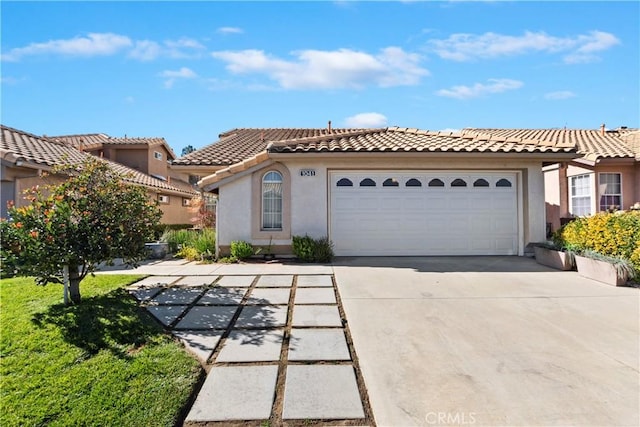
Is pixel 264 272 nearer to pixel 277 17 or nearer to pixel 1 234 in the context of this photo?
pixel 1 234

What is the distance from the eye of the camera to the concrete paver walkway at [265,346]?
269 centimetres

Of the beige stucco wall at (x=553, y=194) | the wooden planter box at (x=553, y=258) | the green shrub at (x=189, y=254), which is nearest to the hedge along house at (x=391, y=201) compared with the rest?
the green shrub at (x=189, y=254)

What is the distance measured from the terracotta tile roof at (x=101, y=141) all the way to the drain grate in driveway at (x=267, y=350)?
1923cm

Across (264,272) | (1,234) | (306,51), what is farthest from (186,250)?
(306,51)

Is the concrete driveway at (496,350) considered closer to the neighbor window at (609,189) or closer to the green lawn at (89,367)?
the green lawn at (89,367)

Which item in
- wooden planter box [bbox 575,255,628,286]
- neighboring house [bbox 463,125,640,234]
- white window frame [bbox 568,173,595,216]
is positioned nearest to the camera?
wooden planter box [bbox 575,255,628,286]

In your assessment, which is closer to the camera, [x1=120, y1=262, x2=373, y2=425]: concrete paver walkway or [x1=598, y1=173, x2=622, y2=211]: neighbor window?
[x1=120, y1=262, x2=373, y2=425]: concrete paver walkway

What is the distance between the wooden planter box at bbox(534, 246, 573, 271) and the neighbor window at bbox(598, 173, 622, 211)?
7679 millimetres

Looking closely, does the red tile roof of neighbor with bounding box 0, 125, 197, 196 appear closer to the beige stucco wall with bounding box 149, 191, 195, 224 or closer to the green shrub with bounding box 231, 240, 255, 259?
the beige stucco wall with bounding box 149, 191, 195, 224

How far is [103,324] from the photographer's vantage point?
14.3 feet

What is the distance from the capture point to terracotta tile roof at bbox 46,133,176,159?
2117cm

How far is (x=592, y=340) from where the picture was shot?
4.03 meters

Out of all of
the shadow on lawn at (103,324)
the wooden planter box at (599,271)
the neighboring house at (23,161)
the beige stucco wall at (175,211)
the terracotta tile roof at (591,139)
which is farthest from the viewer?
the beige stucco wall at (175,211)

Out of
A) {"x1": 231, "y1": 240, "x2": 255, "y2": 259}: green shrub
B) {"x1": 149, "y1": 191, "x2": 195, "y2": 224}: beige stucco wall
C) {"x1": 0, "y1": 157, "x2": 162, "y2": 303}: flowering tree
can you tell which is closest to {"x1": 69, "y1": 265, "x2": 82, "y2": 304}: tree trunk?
{"x1": 0, "y1": 157, "x2": 162, "y2": 303}: flowering tree
